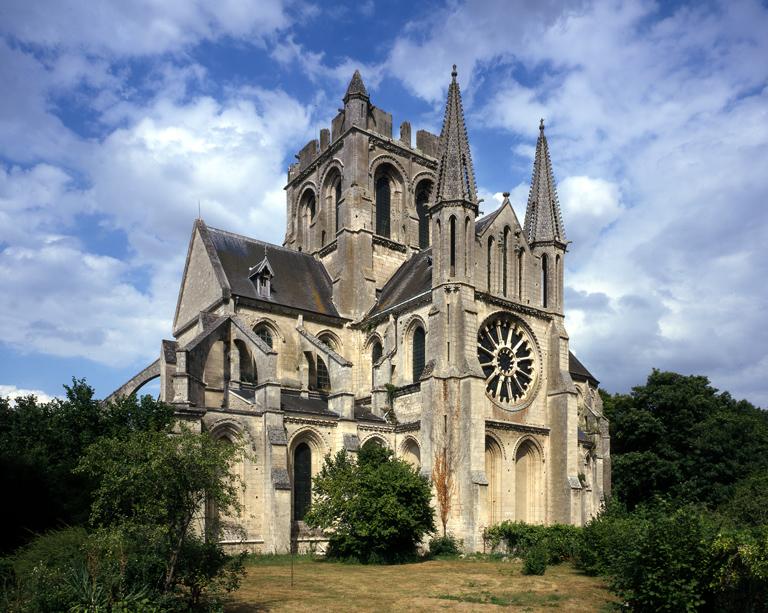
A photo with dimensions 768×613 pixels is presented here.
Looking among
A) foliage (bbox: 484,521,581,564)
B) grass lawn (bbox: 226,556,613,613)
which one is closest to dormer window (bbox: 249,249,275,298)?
grass lawn (bbox: 226,556,613,613)

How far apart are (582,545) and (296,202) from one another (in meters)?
29.8

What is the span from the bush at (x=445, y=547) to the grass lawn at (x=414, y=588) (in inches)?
89.7

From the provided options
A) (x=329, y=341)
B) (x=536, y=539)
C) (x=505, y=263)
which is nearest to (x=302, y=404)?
(x=329, y=341)

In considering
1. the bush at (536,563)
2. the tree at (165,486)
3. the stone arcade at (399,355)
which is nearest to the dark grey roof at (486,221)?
the stone arcade at (399,355)

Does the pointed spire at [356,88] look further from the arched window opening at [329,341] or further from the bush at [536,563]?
the bush at [536,563]

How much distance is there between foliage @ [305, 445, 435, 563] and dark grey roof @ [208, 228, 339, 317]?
38.8 ft

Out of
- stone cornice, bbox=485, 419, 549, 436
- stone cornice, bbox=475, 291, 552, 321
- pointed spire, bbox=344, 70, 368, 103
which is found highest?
pointed spire, bbox=344, 70, 368, 103

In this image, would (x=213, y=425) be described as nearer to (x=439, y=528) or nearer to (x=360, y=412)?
(x=360, y=412)

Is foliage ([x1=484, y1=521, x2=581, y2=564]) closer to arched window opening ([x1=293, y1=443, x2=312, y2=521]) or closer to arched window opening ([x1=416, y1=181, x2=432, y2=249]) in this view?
arched window opening ([x1=293, y1=443, x2=312, y2=521])

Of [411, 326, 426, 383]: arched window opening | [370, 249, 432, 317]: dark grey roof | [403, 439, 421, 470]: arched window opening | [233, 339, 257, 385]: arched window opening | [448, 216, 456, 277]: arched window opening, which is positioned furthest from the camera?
[370, 249, 432, 317]: dark grey roof

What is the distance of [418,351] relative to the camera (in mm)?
33469

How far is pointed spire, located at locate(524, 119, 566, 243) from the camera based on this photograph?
3609cm

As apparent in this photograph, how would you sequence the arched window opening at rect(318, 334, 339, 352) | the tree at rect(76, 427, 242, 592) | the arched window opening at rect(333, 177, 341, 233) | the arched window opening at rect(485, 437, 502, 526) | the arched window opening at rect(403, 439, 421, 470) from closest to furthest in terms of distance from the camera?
the tree at rect(76, 427, 242, 592)
the arched window opening at rect(485, 437, 502, 526)
the arched window opening at rect(403, 439, 421, 470)
the arched window opening at rect(318, 334, 339, 352)
the arched window opening at rect(333, 177, 341, 233)

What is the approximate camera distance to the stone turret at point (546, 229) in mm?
35500
